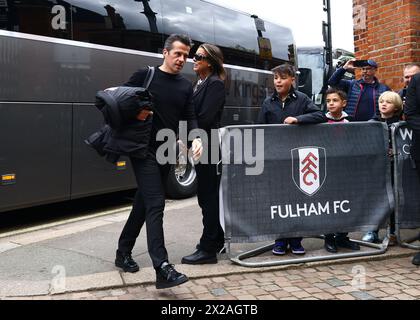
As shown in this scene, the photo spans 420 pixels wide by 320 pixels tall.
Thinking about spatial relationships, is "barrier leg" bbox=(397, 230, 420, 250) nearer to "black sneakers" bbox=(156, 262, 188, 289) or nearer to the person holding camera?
the person holding camera

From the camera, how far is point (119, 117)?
12.3 feet

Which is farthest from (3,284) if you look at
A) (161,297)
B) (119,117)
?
(119,117)

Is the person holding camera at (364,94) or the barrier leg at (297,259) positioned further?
the person holding camera at (364,94)

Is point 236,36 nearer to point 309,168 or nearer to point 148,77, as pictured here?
point 309,168

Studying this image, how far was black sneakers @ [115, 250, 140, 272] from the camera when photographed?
166 inches

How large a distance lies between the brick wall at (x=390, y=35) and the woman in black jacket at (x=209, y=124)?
10.8ft

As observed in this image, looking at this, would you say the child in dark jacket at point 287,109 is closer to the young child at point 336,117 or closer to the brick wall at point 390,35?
the young child at point 336,117

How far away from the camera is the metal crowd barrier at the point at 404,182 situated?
4.95m

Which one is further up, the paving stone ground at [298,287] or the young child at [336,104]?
the young child at [336,104]

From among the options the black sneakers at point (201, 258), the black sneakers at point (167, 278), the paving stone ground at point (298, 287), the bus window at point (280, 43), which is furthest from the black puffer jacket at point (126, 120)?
the bus window at point (280, 43)

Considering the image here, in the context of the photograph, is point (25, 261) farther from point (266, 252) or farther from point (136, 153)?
point (266, 252)

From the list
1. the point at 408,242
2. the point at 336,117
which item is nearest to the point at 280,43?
the point at 336,117

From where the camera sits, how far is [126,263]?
4.25m

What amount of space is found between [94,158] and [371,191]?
12.4 feet
